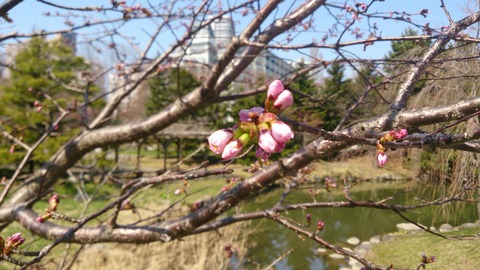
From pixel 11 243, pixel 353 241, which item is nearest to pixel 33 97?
pixel 353 241

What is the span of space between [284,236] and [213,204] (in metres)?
6.14

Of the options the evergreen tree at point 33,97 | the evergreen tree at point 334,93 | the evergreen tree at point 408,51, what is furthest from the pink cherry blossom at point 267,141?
the evergreen tree at point 33,97

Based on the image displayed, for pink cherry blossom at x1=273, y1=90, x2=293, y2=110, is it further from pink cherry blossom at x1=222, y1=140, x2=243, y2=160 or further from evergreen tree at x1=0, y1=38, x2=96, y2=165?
evergreen tree at x1=0, y1=38, x2=96, y2=165

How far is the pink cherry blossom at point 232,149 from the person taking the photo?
58cm

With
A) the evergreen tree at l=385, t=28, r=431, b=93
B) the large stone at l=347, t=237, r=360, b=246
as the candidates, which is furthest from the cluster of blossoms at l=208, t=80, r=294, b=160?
the large stone at l=347, t=237, r=360, b=246

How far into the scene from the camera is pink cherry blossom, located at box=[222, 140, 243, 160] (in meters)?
0.58

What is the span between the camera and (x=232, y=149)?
58 centimetres

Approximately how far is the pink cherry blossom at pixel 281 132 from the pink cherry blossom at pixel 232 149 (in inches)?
2.5

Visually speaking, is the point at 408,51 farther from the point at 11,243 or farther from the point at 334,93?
the point at 11,243

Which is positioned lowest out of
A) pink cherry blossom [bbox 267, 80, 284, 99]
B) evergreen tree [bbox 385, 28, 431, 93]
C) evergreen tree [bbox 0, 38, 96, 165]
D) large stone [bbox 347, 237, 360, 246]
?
large stone [bbox 347, 237, 360, 246]

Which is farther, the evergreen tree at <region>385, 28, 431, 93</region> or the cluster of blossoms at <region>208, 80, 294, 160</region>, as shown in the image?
the evergreen tree at <region>385, 28, 431, 93</region>

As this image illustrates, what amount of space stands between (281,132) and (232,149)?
9 centimetres

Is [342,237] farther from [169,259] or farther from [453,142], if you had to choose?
[453,142]

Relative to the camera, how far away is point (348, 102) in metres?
3.27
